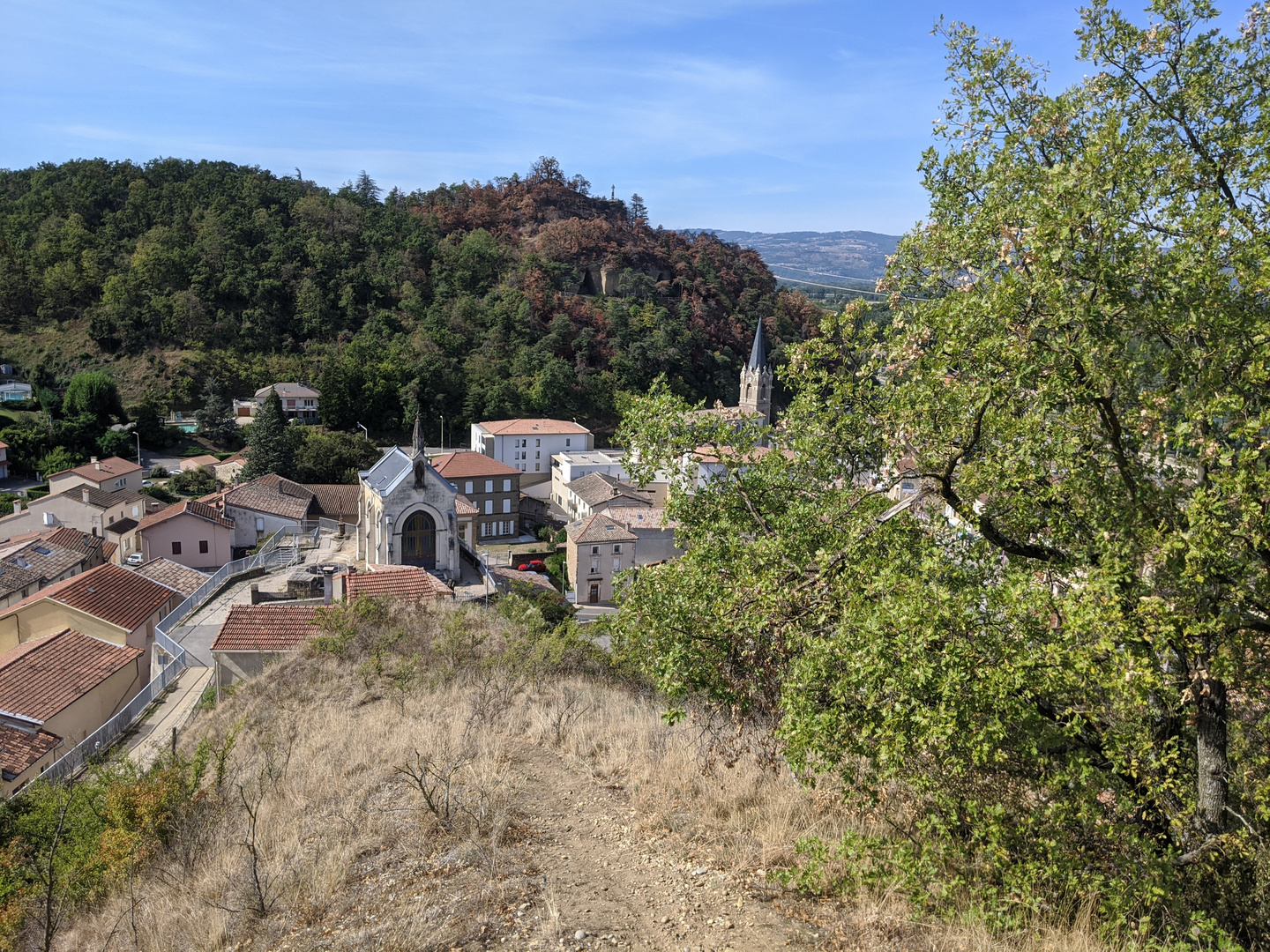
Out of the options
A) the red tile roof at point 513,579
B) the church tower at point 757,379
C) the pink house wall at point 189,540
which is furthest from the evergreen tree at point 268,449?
the church tower at point 757,379

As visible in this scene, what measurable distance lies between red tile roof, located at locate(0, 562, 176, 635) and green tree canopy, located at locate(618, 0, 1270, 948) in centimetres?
1934

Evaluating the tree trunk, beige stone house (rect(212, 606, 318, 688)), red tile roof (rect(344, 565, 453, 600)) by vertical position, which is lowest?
beige stone house (rect(212, 606, 318, 688))

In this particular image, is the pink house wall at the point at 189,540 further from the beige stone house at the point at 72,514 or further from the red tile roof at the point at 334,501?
the red tile roof at the point at 334,501

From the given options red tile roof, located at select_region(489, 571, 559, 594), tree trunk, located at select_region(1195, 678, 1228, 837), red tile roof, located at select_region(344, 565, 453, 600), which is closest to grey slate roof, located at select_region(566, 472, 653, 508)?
red tile roof, located at select_region(489, 571, 559, 594)

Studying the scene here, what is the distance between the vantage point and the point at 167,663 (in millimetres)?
18219

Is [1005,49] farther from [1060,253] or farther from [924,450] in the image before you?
[924,450]

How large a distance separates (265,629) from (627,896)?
12586 mm

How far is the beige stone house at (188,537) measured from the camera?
29.5 meters

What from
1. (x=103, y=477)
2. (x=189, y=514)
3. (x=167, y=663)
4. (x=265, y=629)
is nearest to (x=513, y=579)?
(x=167, y=663)

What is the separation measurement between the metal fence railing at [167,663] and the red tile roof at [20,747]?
35 cm

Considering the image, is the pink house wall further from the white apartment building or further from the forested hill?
the forested hill

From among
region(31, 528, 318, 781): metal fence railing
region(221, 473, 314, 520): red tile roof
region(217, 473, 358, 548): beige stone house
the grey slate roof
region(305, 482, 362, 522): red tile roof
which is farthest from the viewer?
the grey slate roof

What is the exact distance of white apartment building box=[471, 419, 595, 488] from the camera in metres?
48.9

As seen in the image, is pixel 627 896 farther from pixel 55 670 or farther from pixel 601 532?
pixel 601 532
